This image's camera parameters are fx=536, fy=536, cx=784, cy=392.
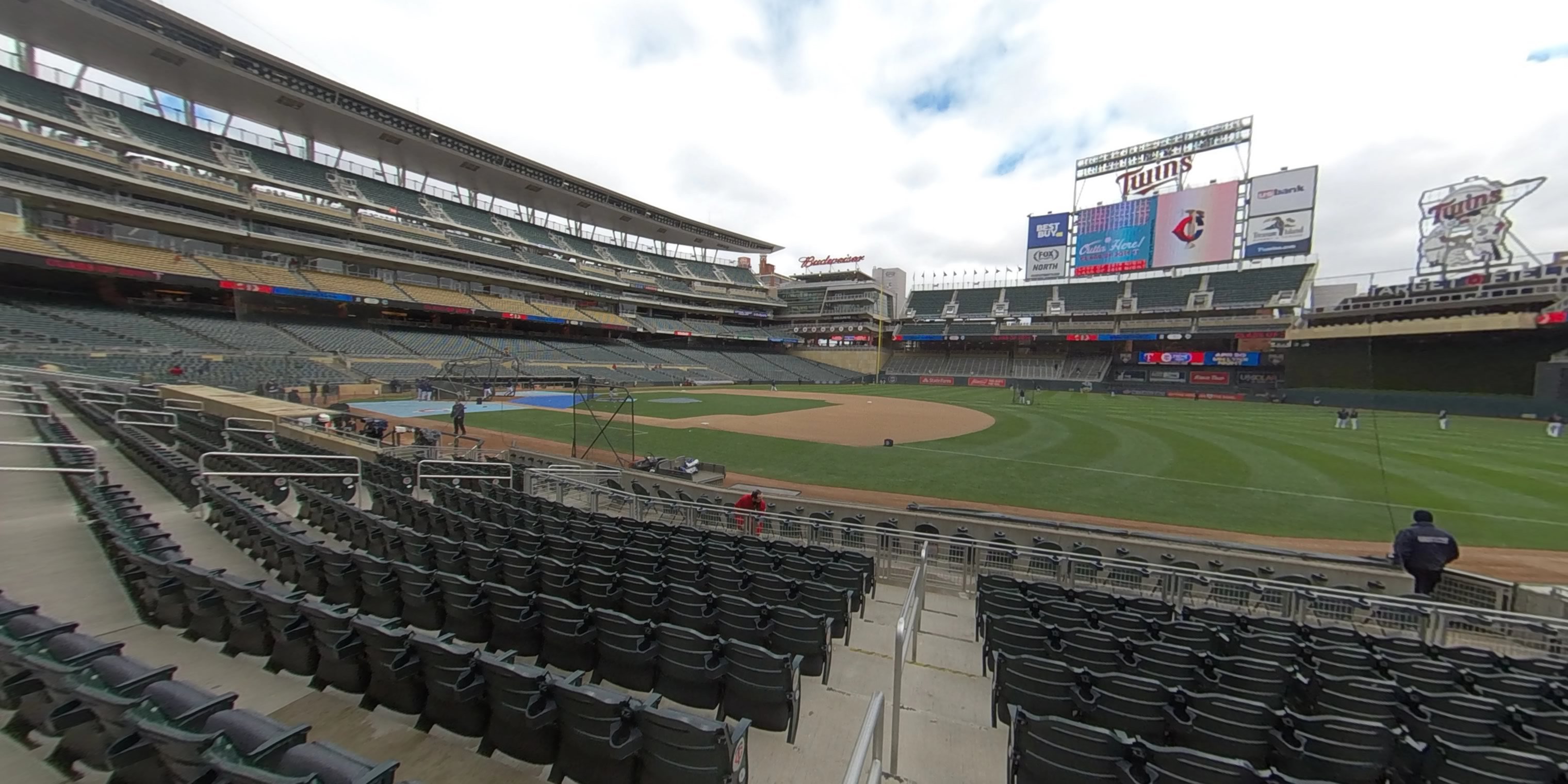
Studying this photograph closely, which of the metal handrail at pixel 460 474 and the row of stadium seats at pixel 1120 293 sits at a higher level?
the row of stadium seats at pixel 1120 293

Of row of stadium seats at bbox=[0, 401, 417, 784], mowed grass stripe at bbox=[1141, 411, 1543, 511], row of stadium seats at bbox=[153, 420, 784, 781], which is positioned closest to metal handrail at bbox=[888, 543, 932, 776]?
row of stadium seats at bbox=[153, 420, 784, 781]

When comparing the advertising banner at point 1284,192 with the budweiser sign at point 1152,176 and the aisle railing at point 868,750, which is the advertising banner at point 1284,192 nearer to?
the budweiser sign at point 1152,176

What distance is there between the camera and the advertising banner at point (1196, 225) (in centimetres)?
5409

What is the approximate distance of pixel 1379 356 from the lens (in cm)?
3981

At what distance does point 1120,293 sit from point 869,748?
75424 millimetres

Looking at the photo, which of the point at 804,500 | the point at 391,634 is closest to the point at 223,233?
the point at 804,500

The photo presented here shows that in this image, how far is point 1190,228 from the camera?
184ft

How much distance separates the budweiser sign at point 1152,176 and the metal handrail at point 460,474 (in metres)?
68.0

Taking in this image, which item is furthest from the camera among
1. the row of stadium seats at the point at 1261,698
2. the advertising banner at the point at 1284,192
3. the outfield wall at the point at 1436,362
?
the advertising banner at the point at 1284,192

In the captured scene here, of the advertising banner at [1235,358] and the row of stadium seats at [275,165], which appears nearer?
the row of stadium seats at [275,165]

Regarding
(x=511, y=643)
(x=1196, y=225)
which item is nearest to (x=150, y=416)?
(x=511, y=643)

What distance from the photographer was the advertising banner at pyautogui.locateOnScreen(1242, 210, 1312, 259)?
5066cm

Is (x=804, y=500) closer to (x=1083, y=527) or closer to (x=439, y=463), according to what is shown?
(x=1083, y=527)

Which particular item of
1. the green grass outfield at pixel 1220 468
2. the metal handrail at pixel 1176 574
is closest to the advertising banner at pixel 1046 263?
the green grass outfield at pixel 1220 468
